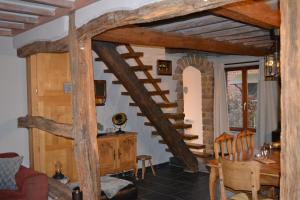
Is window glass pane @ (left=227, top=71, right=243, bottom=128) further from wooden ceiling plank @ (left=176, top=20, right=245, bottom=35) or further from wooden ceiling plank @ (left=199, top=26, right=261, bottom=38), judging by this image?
wooden ceiling plank @ (left=176, top=20, right=245, bottom=35)

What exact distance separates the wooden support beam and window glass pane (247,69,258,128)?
4.65 metres

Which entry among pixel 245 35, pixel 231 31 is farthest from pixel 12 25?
pixel 245 35

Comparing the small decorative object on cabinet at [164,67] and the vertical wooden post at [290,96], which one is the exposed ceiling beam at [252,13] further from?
the small decorative object on cabinet at [164,67]

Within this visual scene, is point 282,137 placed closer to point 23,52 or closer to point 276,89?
point 23,52

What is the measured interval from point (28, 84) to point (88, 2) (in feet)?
7.31

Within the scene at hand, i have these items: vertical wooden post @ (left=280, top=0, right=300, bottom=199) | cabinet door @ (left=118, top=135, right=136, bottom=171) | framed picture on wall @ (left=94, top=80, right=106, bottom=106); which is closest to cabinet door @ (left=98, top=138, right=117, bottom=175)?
cabinet door @ (left=118, top=135, right=136, bottom=171)

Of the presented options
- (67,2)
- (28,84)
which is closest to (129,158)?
(28,84)

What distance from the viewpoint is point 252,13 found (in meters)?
2.94

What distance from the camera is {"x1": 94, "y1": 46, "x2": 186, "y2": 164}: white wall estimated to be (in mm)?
5816

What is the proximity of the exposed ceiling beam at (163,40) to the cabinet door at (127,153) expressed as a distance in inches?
77.3

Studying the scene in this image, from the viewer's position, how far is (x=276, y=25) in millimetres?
3338

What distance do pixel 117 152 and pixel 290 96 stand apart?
13.3ft

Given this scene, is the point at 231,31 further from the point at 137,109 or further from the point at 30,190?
the point at 30,190

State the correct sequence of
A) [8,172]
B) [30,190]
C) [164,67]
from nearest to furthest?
[30,190] < [8,172] < [164,67]
